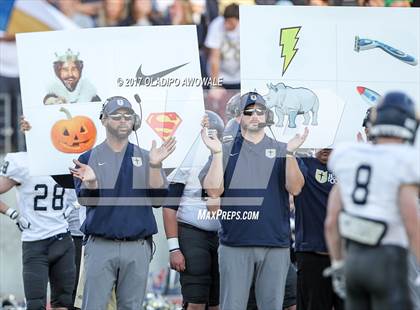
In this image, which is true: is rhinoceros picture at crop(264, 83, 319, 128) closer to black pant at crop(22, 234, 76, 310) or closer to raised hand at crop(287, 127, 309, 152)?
raised hand at crop(287, 127, 309, 152)

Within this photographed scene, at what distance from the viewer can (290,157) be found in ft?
25.4

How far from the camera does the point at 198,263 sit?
8297 mm

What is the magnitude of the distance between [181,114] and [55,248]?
77.6 inches

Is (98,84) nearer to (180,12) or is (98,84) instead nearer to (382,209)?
(382,209)

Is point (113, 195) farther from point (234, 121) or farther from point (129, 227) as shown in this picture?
point (234, 121)

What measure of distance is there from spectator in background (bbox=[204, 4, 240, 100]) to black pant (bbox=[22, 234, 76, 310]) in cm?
378

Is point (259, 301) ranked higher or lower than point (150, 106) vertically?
lower

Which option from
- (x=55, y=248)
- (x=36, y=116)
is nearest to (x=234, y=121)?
(x=36, y=116)

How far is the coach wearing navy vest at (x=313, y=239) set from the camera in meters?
7.89

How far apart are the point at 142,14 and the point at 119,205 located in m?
6.30

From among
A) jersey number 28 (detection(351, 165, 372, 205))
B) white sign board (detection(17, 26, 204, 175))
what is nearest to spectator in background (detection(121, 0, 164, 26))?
white sign board (detection(17, 26, 204, 175))

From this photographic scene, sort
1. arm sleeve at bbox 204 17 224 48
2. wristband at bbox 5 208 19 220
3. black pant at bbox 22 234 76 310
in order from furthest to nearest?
arm sleeve at bbox 204 17 224 48 < wristband at bbox 5 208 19 220 < black pant at bbox 22 234 76 310

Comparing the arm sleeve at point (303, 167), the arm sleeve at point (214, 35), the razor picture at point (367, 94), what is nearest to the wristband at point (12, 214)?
the arm sleeve at point (303, 167)

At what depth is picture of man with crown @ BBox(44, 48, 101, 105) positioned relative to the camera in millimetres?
8312
